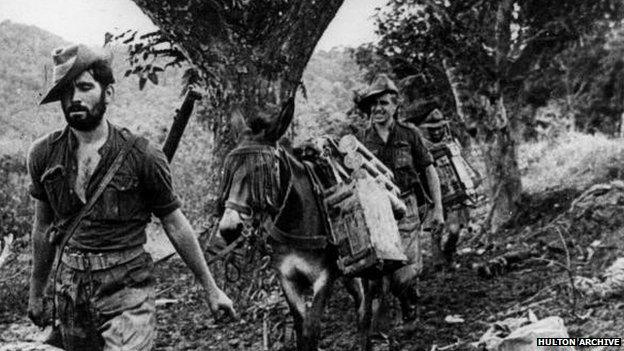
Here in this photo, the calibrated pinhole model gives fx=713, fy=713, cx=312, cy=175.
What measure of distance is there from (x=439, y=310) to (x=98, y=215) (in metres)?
5.14

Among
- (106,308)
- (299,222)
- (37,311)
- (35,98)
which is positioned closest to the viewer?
(106,308)

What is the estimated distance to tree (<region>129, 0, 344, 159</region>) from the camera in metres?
7.80

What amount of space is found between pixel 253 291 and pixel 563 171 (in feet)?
30.9

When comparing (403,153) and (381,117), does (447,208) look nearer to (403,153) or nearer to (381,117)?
(403,153)

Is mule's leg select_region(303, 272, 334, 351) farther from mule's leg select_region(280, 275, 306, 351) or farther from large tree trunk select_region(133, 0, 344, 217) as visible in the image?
large tree trunk select_region(133, 0, 344, 217)

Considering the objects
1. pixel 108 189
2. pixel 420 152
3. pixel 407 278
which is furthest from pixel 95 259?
pixel 420 152

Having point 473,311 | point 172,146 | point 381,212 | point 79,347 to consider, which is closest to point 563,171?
point 473,311

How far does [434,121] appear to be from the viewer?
1006 cm

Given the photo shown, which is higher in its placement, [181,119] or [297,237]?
[181,119]

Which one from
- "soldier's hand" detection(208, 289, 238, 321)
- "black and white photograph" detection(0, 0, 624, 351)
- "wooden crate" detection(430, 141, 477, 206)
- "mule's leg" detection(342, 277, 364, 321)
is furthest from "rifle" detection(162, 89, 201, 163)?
"wooden crate" detection(430, 141, 477, 206)

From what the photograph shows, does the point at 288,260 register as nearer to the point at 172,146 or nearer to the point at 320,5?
the point at 172,146

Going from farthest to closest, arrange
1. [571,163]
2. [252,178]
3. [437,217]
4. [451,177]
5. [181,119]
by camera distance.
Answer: [571,163] < [451,177] < [437,217] < [252,178] < [181,119]

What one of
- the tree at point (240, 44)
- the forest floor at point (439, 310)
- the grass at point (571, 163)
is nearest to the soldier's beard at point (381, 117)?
the tree at point (240, 44)

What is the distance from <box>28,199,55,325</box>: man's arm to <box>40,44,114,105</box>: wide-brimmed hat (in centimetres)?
57
